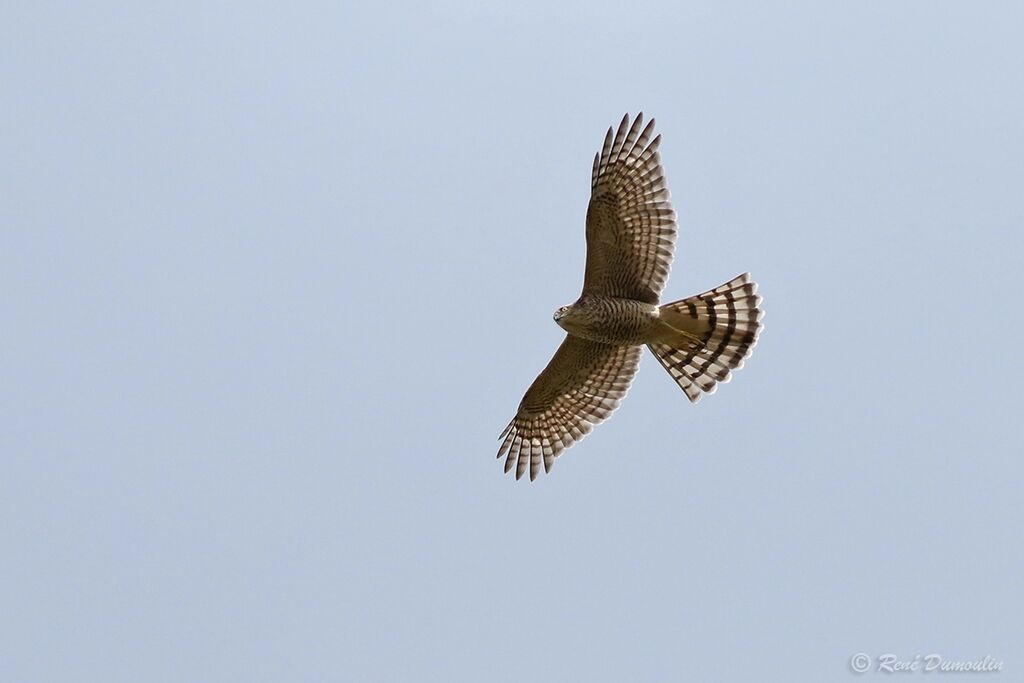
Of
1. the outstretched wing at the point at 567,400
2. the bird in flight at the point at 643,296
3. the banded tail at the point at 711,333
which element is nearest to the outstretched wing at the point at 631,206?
the bird in flight at the point at 643,296

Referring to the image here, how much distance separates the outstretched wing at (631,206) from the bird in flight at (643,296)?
0.01m

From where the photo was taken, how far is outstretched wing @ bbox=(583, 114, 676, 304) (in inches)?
611

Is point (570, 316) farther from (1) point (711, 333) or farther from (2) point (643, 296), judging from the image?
(1) point (711, 333)

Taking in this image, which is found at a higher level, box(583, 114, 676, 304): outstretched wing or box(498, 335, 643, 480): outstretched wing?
box(583, 114, 676, 304): outstretched wing

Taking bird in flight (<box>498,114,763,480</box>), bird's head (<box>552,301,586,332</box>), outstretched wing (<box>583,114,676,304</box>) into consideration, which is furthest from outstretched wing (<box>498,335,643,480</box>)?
outstretched wing (<box>583,114,676,304</box>)

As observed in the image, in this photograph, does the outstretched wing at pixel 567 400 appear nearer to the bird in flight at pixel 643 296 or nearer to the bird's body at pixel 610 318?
the bird in flight at pixel 643 296

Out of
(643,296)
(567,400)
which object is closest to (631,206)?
(643,296)

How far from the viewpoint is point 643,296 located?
15.9 meters

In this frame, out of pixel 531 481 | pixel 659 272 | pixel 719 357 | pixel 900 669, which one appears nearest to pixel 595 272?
pixel 659 272

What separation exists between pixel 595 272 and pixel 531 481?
3.07 m

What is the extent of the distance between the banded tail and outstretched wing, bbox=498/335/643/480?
909 mm

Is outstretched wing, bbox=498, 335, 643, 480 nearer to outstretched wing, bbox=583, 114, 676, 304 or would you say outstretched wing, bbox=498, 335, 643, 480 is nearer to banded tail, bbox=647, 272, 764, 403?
banded tail, bbox=647, 272, 764, 403

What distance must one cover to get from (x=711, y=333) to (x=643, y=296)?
88 centimetres

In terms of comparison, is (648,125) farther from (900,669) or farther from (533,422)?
(900,669)
